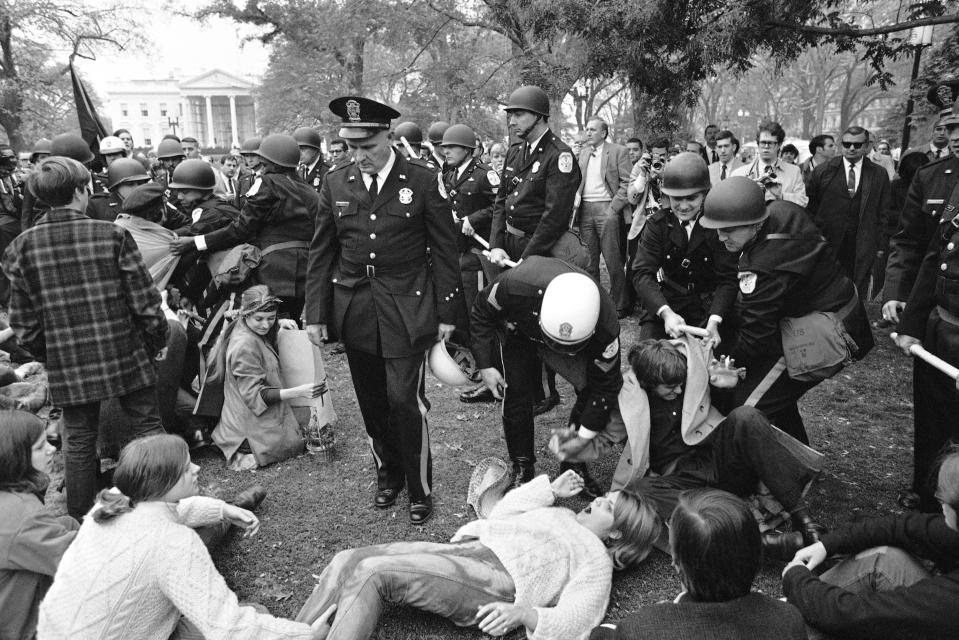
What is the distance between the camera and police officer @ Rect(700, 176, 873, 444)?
333cm

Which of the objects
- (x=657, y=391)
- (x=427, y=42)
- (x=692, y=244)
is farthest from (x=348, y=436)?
(x=427, y=42)

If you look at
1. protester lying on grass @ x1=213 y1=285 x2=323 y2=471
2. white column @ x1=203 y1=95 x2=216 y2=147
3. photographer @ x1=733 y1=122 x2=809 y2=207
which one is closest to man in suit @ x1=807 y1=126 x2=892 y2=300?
photographer @ x1=733 y1=122 x2=809 y2=207

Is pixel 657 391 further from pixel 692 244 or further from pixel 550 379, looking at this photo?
pixel 550 379

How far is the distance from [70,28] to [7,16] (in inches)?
110

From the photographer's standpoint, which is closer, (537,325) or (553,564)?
(553,564)

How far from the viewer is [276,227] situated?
4.96m

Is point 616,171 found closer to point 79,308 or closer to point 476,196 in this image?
point 476,196

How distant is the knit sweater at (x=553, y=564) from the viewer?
2625 millimetres

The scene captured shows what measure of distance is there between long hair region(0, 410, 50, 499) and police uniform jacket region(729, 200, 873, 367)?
307cm

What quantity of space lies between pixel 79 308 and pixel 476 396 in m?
2.89

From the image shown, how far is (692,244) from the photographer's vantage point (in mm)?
3994

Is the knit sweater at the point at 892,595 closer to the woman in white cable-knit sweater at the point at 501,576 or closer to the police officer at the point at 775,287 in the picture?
the woman in white cable-knit sweater at the point at 501,576

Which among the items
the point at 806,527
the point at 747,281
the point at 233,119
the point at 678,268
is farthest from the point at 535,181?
the point at 233,119

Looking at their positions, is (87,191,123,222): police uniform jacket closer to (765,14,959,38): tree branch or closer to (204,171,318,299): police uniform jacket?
(204,171,318,299): police uniform jacket
